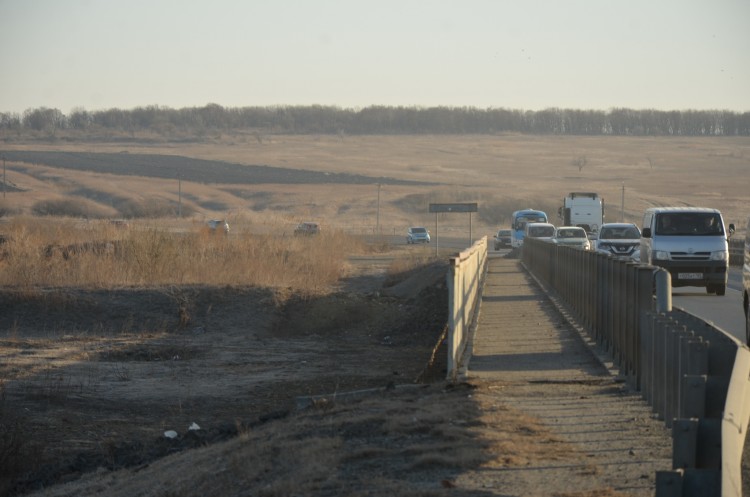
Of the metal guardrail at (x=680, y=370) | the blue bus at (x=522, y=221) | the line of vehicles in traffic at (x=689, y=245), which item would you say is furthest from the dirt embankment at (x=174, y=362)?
the blue bus at (x=522, y=221)

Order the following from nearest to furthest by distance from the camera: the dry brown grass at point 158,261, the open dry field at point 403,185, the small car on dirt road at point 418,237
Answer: the dry brown grass at point 158,261 < the small car on dirt road at point 418,237 < the open dry field at point 403,185

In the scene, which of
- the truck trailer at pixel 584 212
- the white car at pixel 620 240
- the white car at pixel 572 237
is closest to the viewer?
the white car at pixel 620 240

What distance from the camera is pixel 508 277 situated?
129 ft

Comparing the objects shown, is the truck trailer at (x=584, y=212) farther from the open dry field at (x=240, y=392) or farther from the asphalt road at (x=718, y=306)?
the asphalt road at (x=718, y=306)

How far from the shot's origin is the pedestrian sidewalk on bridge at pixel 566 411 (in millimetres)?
7816

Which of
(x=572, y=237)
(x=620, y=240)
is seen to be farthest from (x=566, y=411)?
(x=572, y=237)

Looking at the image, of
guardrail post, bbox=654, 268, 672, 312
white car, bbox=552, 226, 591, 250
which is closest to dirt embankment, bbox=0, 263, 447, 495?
guardrail post, bbox=654, 268, 672, 312

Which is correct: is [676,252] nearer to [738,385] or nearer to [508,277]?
[508,277]

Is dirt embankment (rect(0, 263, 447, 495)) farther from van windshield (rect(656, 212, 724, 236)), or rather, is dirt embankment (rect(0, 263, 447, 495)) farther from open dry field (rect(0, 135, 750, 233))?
open dry field (rect(0, 135, 750, 233))

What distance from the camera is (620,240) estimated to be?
39.9 meters

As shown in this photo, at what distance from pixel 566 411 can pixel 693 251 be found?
18.9m

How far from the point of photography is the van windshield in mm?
29578

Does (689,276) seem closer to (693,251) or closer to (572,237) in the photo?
(693,251)

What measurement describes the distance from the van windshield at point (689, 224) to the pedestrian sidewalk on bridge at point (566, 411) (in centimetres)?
901
